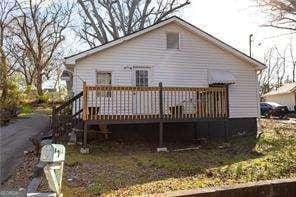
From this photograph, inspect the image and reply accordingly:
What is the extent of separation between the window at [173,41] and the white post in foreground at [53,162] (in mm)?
13808

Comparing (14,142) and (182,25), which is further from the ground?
(182,25)

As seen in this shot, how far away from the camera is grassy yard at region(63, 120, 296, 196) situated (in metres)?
10.5

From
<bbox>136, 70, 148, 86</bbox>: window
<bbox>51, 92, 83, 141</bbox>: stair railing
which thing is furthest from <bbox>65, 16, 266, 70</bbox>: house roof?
<bbox>51, 92, 83, 141</bbox>: stair railing

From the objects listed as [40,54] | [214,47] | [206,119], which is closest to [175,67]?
[214,47]

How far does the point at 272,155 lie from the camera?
1463 cm

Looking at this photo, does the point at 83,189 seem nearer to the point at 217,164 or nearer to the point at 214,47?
the point at 217,164

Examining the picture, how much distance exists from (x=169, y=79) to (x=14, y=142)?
23.4 ft

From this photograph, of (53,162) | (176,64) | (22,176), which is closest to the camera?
(53,162)

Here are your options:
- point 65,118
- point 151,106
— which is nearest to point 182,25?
point 151,106

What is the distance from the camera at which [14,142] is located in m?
17.3

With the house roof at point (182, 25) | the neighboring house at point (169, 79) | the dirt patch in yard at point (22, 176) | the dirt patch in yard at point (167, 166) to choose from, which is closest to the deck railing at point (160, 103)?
the neighboring house at point (169, 79)

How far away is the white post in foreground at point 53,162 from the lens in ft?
21.9

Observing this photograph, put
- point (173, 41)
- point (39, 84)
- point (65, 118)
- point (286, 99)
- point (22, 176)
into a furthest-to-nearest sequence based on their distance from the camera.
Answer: point (286, 99) < point (39, 84) < point (173, 41) < point (65, 118) < point (22, 176)

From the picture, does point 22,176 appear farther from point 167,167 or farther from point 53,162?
point 53,162
